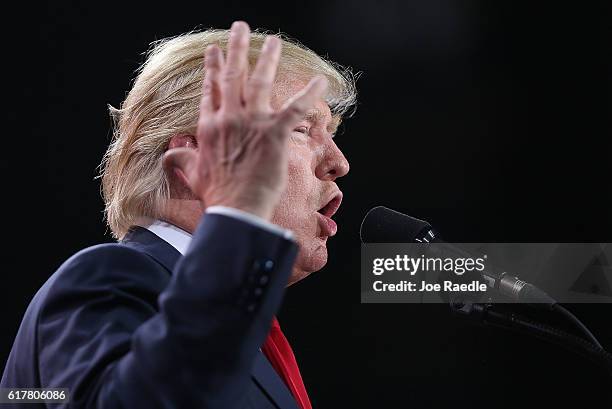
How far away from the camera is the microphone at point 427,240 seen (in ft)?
4.29

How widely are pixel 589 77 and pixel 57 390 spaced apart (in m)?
2.60

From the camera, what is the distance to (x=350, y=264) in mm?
2785

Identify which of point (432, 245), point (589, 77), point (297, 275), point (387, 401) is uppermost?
point (589, 77)

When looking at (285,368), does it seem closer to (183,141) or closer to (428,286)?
(183,141)

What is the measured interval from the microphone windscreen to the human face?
0.13 metres

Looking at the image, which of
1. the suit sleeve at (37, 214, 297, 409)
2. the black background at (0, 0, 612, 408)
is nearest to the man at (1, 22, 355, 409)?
the suit sleeve at (37, 214, 297, 409)

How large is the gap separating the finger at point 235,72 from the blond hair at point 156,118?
0.55 metres

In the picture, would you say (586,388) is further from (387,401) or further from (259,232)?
(259,232)

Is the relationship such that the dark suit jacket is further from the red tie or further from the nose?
the nose

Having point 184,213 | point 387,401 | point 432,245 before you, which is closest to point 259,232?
point 184,213

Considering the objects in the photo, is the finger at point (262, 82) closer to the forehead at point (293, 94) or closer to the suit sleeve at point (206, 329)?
the suit sleeve at point (206, 329)

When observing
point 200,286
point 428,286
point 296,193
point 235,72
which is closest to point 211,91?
point 235,72

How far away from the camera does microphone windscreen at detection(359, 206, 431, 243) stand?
1450mm

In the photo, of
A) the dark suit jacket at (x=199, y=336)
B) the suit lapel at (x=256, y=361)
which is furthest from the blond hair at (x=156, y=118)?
the dark suit jacket at (x=199, y=336)
